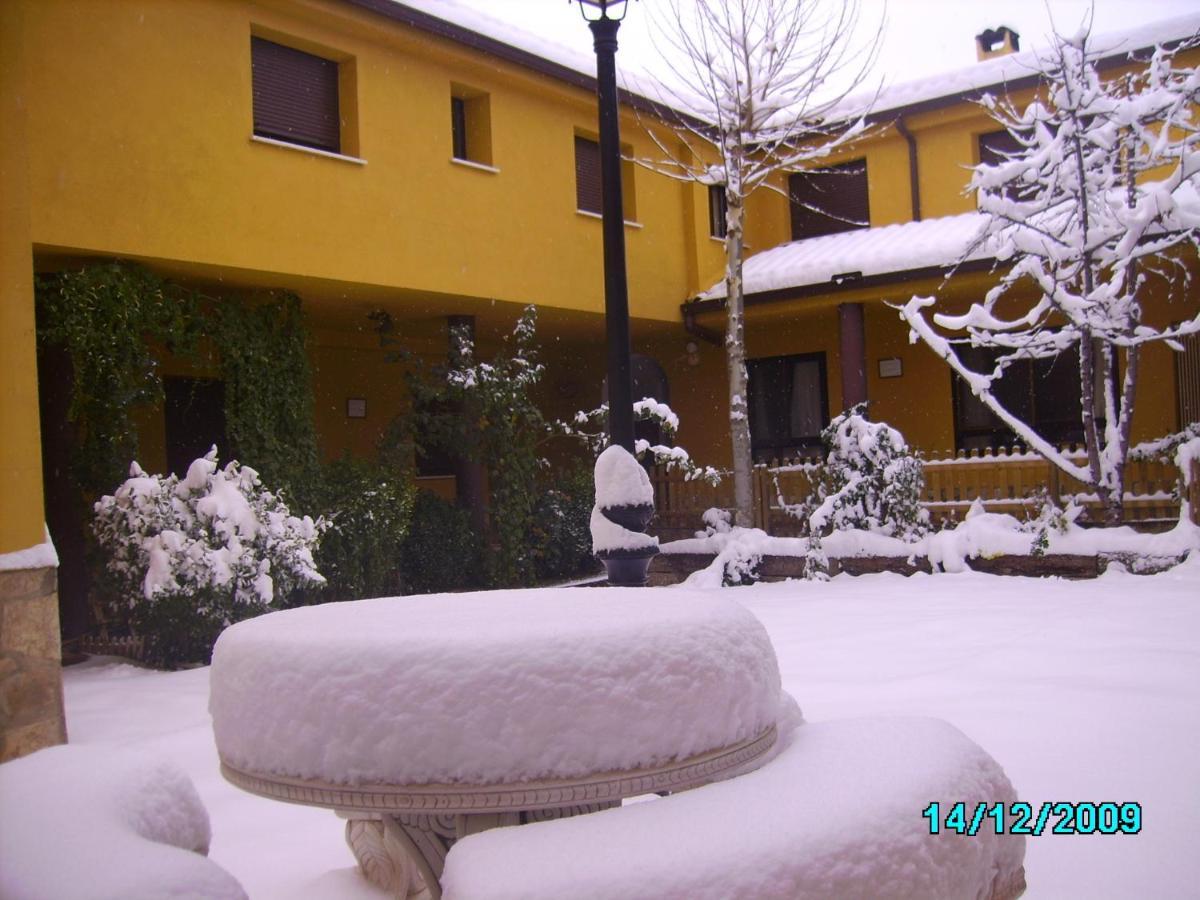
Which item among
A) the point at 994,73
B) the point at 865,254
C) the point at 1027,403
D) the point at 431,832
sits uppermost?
the point at 994,73

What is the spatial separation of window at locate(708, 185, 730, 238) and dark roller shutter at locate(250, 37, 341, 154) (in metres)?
6.68

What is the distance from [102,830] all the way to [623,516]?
3.25 m

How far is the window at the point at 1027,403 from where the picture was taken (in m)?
13.9

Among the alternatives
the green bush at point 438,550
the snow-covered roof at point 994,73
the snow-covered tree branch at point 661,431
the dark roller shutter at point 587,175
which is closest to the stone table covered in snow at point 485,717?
the snow-covered tree branch at point 661,431

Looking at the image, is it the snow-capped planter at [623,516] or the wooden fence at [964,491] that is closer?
the snow-capped planter at [623,516]

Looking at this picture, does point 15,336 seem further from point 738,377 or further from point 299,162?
point 738,377

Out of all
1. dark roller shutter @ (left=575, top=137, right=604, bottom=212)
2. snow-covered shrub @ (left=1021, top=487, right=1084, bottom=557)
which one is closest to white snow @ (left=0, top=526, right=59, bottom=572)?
snow-covered shrub @ (left=1021, top=487, right=1084, bottom=557)

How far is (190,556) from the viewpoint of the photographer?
22.9ft

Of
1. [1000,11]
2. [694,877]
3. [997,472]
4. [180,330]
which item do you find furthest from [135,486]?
[1000,11]

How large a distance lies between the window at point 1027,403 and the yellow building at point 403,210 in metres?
0.25

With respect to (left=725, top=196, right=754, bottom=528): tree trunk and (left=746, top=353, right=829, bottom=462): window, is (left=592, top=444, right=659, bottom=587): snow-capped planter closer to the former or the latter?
(left=725, top=196, right=754, bottom=528): tree trunk

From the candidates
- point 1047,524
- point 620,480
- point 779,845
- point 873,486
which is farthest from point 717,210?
point 779,845

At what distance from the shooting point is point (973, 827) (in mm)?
1937

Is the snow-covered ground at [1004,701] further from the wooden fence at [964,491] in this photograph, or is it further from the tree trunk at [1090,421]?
the wooden fence at [964,491]
